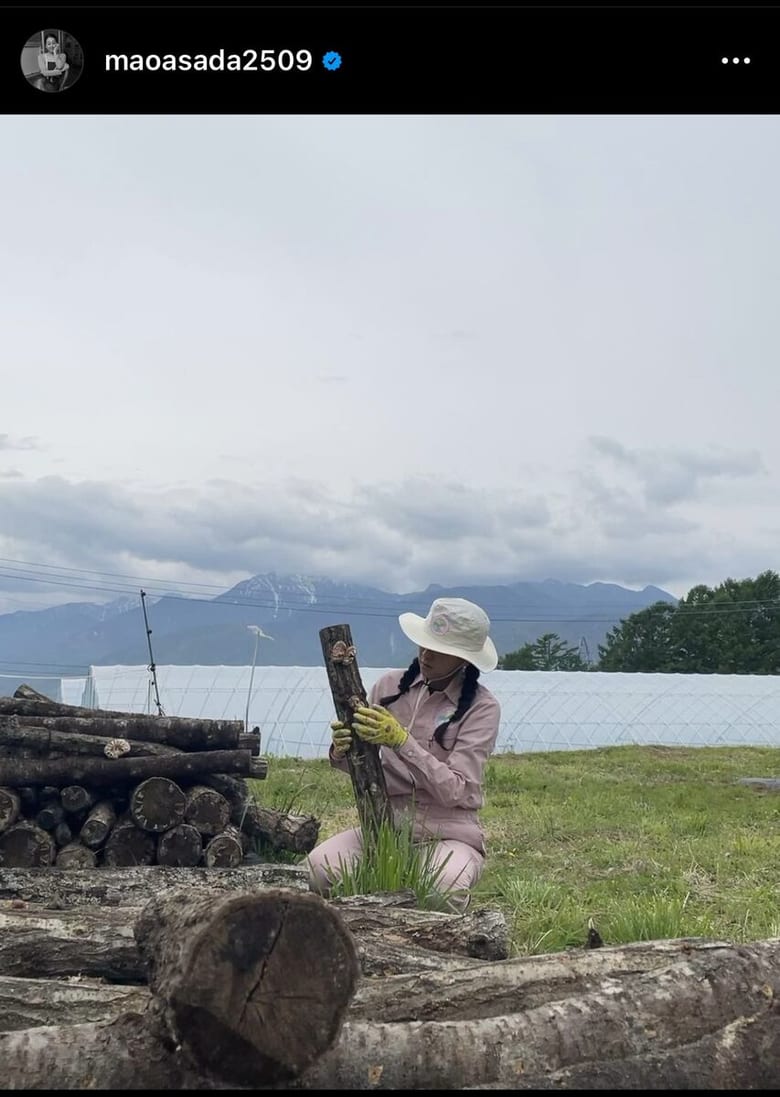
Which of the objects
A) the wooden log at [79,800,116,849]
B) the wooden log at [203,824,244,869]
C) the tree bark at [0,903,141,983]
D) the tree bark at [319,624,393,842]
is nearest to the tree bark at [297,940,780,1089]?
the tree bark at [0,903,141,983]

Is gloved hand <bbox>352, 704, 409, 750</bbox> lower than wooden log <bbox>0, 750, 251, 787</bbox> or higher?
higher

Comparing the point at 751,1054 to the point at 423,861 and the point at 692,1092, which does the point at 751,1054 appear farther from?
the point at 423,861

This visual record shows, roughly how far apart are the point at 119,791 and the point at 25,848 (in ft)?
2.19

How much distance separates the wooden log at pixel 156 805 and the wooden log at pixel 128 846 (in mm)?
56

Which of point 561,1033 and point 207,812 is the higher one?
point 561,1033

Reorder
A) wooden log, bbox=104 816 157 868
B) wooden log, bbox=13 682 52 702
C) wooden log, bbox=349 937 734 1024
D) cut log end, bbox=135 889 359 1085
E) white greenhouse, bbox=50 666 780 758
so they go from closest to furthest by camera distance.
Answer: cut log end, bbox=135 889 359 1085
wooden log, bbox=349 937 734 1024
wooden log, bbox=104 816 157 868
wooden log, bbox=13 682 52 702
white greenhouse, bbox=50 666 780 758

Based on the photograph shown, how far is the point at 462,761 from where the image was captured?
197 inches

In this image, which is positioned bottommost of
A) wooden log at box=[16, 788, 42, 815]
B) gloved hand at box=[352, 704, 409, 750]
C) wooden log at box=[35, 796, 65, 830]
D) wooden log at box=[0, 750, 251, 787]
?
wooden log at box=[35, 796, 65, 830]


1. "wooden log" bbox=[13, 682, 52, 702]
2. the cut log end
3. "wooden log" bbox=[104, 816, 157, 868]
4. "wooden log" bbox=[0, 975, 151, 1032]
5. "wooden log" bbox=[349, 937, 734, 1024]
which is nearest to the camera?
the cut log end

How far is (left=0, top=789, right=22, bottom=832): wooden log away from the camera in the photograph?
571 centimetres

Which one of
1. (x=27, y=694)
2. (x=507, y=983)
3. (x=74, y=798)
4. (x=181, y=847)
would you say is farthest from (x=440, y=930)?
(x=27, y=694)

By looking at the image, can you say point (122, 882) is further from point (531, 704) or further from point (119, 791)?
point (531, 704)

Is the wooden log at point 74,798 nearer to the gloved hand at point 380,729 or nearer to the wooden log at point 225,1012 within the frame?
the gloved hand at point 380,729

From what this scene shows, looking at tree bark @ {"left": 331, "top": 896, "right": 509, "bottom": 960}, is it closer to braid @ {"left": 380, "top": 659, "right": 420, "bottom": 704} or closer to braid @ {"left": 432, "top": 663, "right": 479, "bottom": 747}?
braid @ {"left": 432, "top": 663, "right": 479, "bottom": 747}
